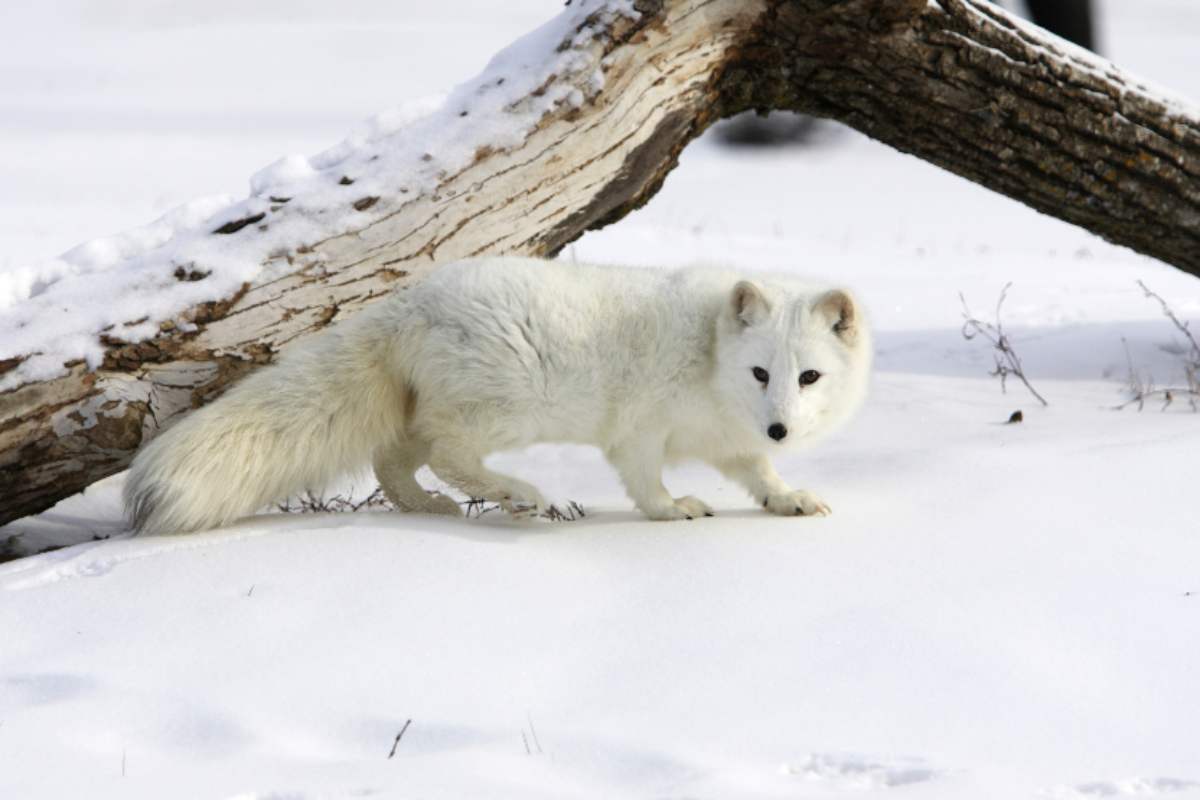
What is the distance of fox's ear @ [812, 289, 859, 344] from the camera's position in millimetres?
4266

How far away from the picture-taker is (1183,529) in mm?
3975

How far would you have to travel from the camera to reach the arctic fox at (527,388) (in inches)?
164

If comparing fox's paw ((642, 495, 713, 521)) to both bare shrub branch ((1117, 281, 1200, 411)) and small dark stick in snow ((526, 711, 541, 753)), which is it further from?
bare shrub branch ((1117, 281, 1200, 411))

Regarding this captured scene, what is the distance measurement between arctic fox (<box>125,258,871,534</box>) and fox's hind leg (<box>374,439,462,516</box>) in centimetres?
9

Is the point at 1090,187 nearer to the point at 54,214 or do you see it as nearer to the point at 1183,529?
the point at 1183,529

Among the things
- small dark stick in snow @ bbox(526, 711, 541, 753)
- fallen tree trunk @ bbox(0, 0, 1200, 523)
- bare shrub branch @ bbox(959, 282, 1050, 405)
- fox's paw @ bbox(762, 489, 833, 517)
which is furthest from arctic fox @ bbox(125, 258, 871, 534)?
bare shrub branch @ bbox(959, 282, 1050, 405)

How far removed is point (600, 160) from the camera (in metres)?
4.98

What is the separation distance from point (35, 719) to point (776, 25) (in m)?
3.56

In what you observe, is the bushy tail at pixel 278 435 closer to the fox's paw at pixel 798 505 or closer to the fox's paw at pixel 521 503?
the fox's paw at pixel 521 503

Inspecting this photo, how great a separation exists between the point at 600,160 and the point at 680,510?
1383 millimetres

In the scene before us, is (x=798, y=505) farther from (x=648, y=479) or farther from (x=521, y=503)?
(x=521, y=503)

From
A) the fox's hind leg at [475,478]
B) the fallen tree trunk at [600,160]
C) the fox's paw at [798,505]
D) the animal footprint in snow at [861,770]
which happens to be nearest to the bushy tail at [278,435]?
the fox's hind leg at [475,478]

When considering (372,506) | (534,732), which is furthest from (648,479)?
(534,732)

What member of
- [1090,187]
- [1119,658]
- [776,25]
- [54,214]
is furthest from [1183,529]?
[54,214]
